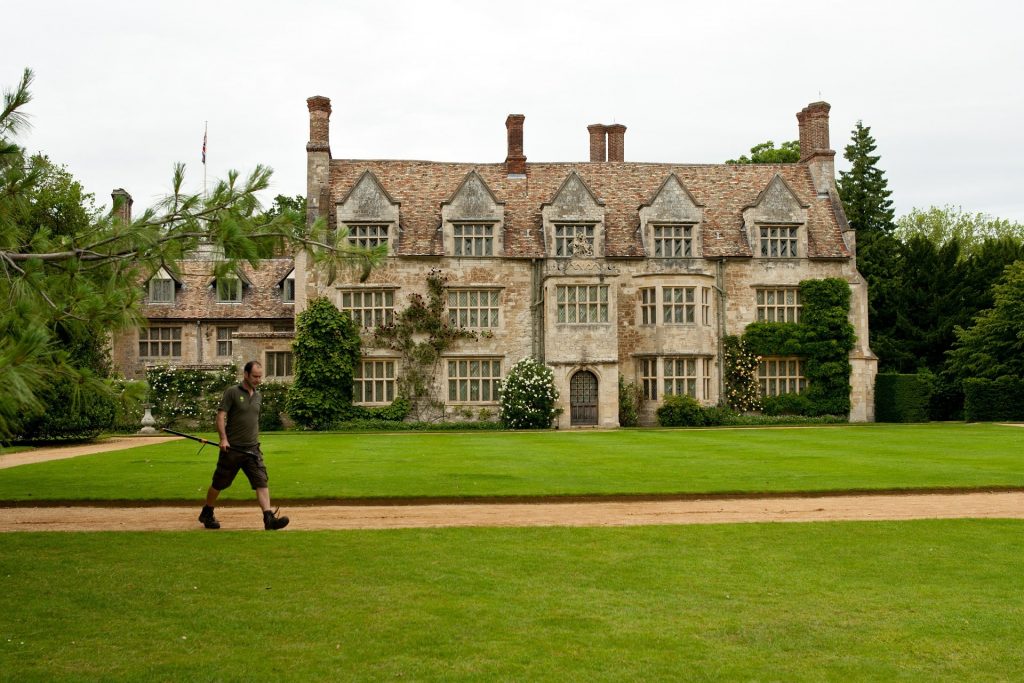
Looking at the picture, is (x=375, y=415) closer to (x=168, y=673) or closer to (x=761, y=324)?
(x=761, y=324)

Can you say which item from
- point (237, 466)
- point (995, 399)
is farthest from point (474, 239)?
point (237, 466)

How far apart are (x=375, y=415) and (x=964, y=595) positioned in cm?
2741

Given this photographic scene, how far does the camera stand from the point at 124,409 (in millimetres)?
7457

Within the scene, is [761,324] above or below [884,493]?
above

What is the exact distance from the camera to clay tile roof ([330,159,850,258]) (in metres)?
35.3

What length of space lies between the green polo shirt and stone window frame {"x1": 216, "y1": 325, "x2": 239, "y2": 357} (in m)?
26.9

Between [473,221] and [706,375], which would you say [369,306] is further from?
[706,375]

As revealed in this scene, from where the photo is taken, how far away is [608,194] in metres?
37.2

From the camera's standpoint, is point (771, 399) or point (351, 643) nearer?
point (351, 643)

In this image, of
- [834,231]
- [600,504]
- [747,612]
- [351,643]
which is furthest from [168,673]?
[834,231]

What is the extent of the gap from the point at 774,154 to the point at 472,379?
28.0m

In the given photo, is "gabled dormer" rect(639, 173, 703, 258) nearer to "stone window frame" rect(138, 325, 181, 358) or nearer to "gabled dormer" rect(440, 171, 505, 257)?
"gabled dormer" rect(440, 171, 505, 257)

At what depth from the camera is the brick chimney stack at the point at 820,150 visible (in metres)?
37.9

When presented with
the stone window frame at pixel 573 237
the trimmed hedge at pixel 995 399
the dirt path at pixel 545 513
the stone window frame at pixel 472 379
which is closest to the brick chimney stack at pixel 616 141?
the stone window frame at pixel 573 237
